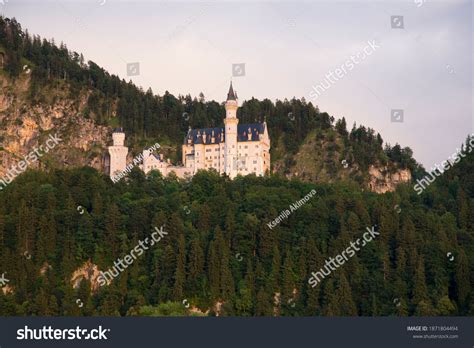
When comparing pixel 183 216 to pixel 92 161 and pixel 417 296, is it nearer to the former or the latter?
pixel 417 296

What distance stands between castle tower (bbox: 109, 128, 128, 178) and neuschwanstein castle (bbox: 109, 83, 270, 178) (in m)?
1.91

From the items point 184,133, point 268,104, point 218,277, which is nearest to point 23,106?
point 184,133

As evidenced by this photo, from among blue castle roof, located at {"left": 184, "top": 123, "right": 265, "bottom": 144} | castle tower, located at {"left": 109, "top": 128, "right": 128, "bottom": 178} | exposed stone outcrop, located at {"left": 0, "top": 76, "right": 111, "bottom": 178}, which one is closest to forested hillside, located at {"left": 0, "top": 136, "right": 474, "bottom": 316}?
blue castle roof, located at {"left": 184, "top": 123, "right": 265, "bottom": 144}

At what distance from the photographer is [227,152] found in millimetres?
130875
